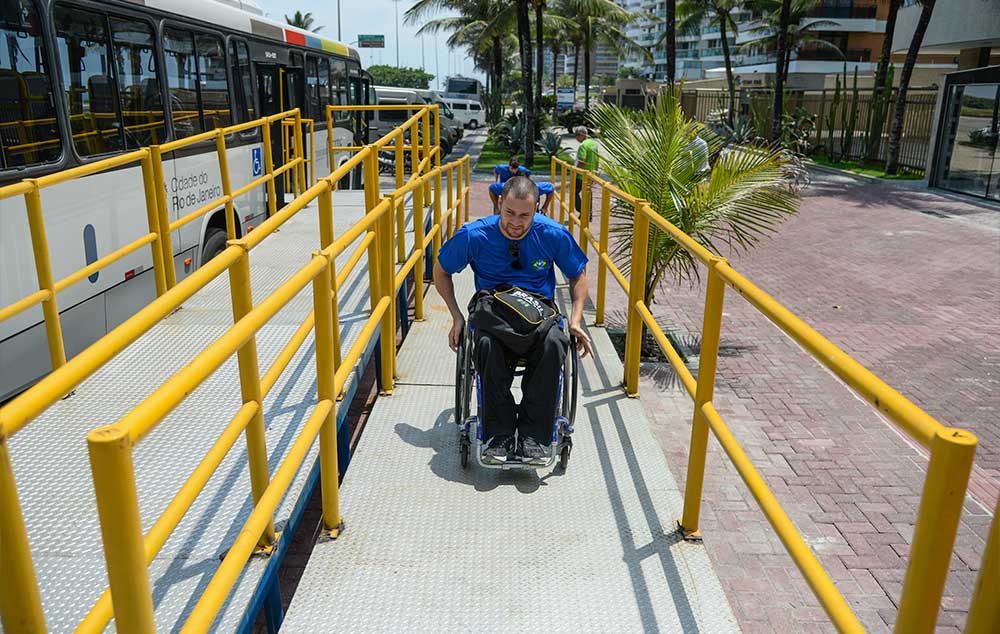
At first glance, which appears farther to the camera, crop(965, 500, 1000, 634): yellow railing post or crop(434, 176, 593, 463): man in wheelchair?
crop(434, 176, 593, 463): man in wheelchair

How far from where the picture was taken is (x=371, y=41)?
225 ft

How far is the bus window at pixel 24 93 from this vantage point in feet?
17.0

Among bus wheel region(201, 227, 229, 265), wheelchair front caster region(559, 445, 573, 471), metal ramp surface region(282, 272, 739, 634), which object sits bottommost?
metal ramp surface region(282, 272, 739, 634)

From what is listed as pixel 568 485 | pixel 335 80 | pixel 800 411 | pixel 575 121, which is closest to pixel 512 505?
pixel 568 485

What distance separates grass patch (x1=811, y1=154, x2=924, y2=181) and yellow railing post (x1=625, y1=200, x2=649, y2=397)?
19706 mm

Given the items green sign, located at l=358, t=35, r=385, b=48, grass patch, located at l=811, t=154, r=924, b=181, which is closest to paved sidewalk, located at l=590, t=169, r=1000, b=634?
grass patch, located at l=811, t=154, r=924, b=181

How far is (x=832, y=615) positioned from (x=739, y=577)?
7.17 feet

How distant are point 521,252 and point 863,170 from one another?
22.9m

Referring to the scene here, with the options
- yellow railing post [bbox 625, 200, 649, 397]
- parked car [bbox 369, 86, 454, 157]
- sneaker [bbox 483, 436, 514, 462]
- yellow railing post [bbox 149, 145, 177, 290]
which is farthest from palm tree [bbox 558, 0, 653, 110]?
sneaker [bbox 483, 436, 514, 462]

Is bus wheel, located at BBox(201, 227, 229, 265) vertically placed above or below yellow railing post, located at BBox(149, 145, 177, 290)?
below

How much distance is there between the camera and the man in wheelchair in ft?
12.4

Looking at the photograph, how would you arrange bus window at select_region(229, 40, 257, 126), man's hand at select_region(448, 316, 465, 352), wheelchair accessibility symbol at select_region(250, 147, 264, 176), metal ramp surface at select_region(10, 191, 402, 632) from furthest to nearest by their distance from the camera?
wheelchair accessibility symbol at select_region(250, 147, 264, 176), bus window at select_region(229, 40, 257, 126), man's hand at select_region(448, 316, 465, 352), metal ramp surface at select_region(10, 191, 402, 632)

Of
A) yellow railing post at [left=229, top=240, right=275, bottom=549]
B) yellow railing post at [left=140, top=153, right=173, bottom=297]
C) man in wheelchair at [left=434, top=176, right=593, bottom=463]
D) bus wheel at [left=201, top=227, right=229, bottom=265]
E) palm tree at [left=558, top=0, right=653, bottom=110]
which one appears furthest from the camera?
palm tree at [left=558, top=0, right=653, bottom=110]

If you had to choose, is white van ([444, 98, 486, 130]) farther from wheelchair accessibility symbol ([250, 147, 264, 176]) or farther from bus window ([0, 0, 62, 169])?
bus window ([0, 0, 62, 169])
